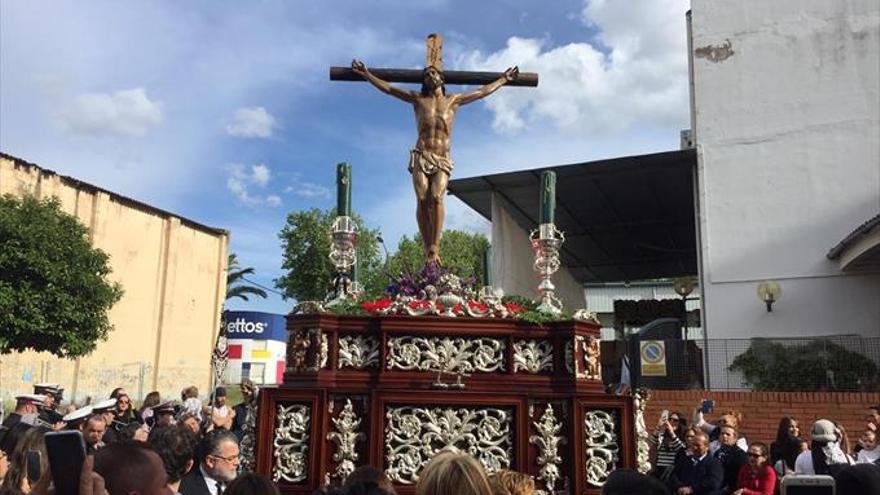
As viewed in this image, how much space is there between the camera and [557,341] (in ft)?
21.4

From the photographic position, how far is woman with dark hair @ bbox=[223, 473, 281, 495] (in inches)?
121

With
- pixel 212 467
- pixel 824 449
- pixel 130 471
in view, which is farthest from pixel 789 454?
pixel 130 471

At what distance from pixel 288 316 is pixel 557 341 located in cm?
244

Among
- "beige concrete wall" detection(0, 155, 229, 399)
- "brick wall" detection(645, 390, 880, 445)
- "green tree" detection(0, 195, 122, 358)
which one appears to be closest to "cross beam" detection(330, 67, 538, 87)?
"brick wall" detection(645, 390, 880, 445)

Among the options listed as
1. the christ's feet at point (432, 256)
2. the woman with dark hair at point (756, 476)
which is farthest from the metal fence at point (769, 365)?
the christ's feet at point (432, 256)

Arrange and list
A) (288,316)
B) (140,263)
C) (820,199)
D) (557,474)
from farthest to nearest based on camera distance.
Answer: (140,263), (820,199), (288,316), (557,474)

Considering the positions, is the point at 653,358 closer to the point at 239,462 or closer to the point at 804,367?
the point at 804,367

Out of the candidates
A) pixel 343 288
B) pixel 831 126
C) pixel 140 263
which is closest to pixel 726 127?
pixel 831 126

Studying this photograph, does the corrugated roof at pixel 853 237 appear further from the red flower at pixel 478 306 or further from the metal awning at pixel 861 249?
the red flower at pixel 478 306

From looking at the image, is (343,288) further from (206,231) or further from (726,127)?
(206,231)

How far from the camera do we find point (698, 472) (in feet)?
21.2

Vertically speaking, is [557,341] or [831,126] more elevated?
[831,126]

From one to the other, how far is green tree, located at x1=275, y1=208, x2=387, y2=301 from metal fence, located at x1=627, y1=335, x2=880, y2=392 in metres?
19.7

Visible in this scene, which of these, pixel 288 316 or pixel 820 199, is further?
pixel 820 199
